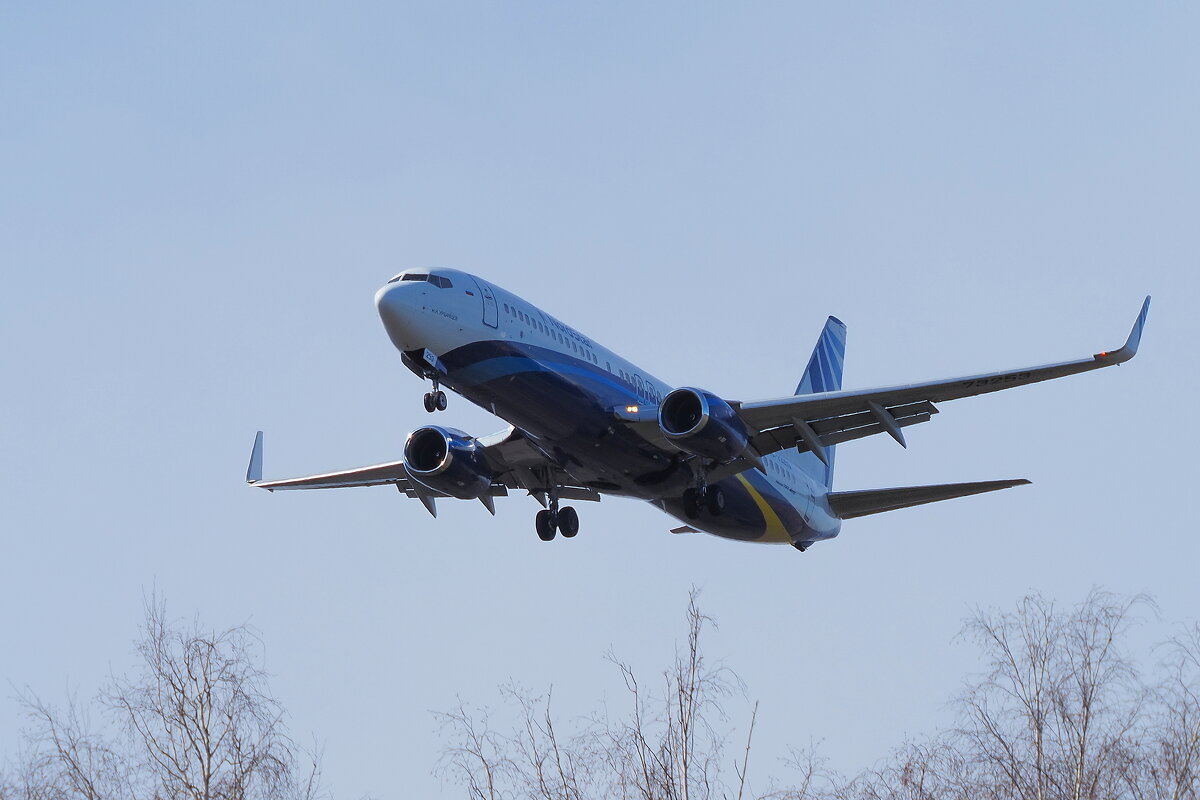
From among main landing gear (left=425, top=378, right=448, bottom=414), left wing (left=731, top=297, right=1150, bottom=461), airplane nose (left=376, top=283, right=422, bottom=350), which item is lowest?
main landing gear (left=425, top=378, right=448, bottom=414)

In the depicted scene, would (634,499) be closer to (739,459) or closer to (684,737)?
(739,459)

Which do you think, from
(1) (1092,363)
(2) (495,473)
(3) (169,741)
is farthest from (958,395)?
(3) (169,741)

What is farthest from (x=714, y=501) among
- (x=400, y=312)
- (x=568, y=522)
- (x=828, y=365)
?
(x=828, y=365)

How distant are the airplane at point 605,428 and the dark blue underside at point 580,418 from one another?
0.12 feet

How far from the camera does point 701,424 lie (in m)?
29.1

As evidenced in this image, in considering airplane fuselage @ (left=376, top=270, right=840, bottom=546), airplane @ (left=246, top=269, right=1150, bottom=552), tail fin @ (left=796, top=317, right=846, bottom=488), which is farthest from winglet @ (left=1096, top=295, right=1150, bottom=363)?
tail fin @ (left=796, top=317, right=846, bottom=488)

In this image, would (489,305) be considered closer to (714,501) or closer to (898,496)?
(714,501)

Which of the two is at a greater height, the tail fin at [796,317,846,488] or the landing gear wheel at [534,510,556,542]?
the tail fin at [796,317,846,488]

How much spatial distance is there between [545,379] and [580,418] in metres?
1.32

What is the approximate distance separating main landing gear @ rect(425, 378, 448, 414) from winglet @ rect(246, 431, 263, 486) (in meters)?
11.6

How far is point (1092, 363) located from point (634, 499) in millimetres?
11805

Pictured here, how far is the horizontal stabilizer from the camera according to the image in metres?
32.7

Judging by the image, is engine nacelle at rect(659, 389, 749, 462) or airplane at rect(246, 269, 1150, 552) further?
engine nacelle at rect(659, 389, 749, 462)

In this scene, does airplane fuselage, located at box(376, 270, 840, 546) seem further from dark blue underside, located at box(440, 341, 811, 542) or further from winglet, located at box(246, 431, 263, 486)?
winglet, located at box(246, 431, 263, 486)
